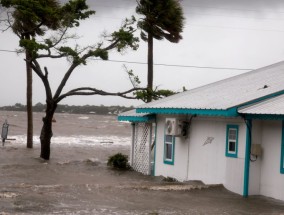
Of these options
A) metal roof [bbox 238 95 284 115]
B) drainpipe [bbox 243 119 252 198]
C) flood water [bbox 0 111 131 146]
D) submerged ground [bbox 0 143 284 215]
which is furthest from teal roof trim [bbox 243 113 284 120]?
flood water [bbox 0 111 131 146]

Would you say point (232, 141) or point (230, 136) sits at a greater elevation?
point (230, 136)

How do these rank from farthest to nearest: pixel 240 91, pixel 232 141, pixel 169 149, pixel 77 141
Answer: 1. pixel 77 141
2. pixel 169 149
3. pixel 240 91
4. pixel 232 141

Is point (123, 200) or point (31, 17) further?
point (31, 17)

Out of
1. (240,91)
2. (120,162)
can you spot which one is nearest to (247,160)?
(240,91)

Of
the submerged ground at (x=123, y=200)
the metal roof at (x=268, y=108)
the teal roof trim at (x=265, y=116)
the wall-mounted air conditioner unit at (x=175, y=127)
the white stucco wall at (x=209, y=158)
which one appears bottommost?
the submerged ground at (x=123, y=200)

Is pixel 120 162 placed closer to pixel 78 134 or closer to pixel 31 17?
pixel 31 17

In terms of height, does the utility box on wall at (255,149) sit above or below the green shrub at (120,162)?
above

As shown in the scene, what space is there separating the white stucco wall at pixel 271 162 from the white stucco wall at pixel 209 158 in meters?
0.58

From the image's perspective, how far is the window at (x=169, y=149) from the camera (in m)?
19.5

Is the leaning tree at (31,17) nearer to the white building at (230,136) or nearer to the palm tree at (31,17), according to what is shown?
the palm tree at (31,17)

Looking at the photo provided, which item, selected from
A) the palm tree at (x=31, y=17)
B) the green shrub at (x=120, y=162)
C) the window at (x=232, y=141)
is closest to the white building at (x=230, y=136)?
the window at (x=232, y=141)

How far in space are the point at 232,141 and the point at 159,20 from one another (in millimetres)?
15572

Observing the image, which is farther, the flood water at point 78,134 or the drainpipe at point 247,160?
the flood water at point 78,134

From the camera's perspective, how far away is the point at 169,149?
19953 mm
